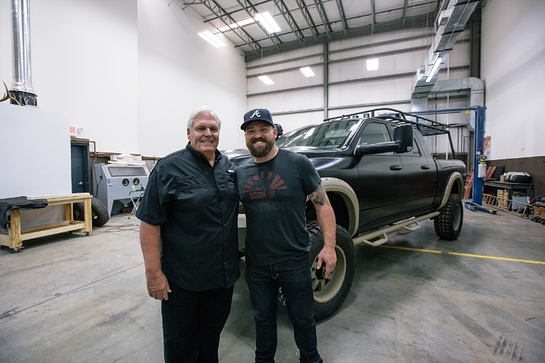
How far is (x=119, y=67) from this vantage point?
26.0ft

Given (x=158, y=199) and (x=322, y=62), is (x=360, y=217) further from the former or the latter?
(x=322, y=62)

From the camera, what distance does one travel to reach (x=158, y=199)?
4.00ft

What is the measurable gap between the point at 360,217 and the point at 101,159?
26.3 ft

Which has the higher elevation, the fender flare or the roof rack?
the roof rack

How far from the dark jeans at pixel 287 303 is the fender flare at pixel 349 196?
2.70ft

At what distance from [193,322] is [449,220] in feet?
14.9

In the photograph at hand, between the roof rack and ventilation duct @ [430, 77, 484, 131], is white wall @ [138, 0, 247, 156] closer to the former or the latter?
the roof rack

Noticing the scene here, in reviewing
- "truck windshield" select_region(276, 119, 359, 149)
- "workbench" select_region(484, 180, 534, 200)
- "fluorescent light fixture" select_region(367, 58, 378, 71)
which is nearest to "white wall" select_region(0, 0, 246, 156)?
"truck windshield" select_region(276, 119, 359, 149)

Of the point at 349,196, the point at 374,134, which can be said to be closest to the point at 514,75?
the point at 374,134

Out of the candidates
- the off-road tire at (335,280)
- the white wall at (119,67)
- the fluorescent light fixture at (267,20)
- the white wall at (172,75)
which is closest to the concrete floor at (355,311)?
the off-road tire at (335,280)

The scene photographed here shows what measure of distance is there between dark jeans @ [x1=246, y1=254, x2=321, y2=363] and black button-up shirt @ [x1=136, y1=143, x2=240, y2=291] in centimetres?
22

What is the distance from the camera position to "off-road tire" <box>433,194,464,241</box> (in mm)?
4281

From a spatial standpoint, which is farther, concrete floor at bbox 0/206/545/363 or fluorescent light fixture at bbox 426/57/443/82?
fluorescent light fixture at bbox 426/57/443/82

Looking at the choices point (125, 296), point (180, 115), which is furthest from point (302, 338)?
point (180, 115)
